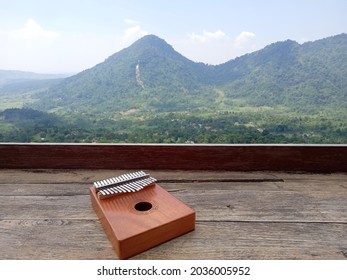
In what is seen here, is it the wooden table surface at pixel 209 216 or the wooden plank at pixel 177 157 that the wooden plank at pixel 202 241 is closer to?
the wooden table surface at pixel 209 216

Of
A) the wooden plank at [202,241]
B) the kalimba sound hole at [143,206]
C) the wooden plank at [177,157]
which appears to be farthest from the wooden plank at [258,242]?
the wooden plank at [177,157]

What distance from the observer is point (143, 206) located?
3.02ft

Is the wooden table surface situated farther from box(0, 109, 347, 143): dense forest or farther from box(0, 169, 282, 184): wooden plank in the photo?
box(0, 109, 347, 143): dense forest

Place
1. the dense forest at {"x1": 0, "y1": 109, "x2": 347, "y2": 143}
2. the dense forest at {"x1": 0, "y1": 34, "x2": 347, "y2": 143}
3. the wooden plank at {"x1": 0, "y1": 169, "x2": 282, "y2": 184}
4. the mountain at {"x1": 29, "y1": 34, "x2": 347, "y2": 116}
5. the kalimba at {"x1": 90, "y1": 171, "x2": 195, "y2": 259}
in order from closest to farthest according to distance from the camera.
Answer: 1. the kalimba at {"x1": 90, "y1": 171, "x2": 195, "y2": 259}
2. the wooden plank at {"x1": 0, "y1": 169, "x2": 282, "y2": 184}
3. the dense forest at {"x1": 0, "y1": 109, "x2": 347, "y2": 143}
4. the dense forest at {"x1": 0, "y1": 34, "x2": 347, "y2": 143}
5. the mountain at {"x1": 29, "y1": 34, "x2": 347, "y2": 116}

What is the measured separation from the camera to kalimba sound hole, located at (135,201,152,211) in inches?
35.5

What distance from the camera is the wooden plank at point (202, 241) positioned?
2.46 feet

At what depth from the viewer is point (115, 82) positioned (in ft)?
35.0

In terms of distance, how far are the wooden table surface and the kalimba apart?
36 mm

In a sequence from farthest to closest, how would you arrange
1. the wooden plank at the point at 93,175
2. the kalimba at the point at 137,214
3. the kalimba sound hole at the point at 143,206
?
the wooden plank at the point at 93,175, the kalimba sound hole at the point at 143,206, the kalimba at the point at 137,214

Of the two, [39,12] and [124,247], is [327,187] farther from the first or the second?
[39,12]

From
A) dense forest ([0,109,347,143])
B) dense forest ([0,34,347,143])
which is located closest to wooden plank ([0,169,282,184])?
dense forest ([0,109,347,143])

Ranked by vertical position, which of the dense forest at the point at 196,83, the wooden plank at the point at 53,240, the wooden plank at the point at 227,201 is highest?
the dense forest at the point at 196,83

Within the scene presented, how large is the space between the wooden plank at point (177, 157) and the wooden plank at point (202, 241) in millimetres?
546
